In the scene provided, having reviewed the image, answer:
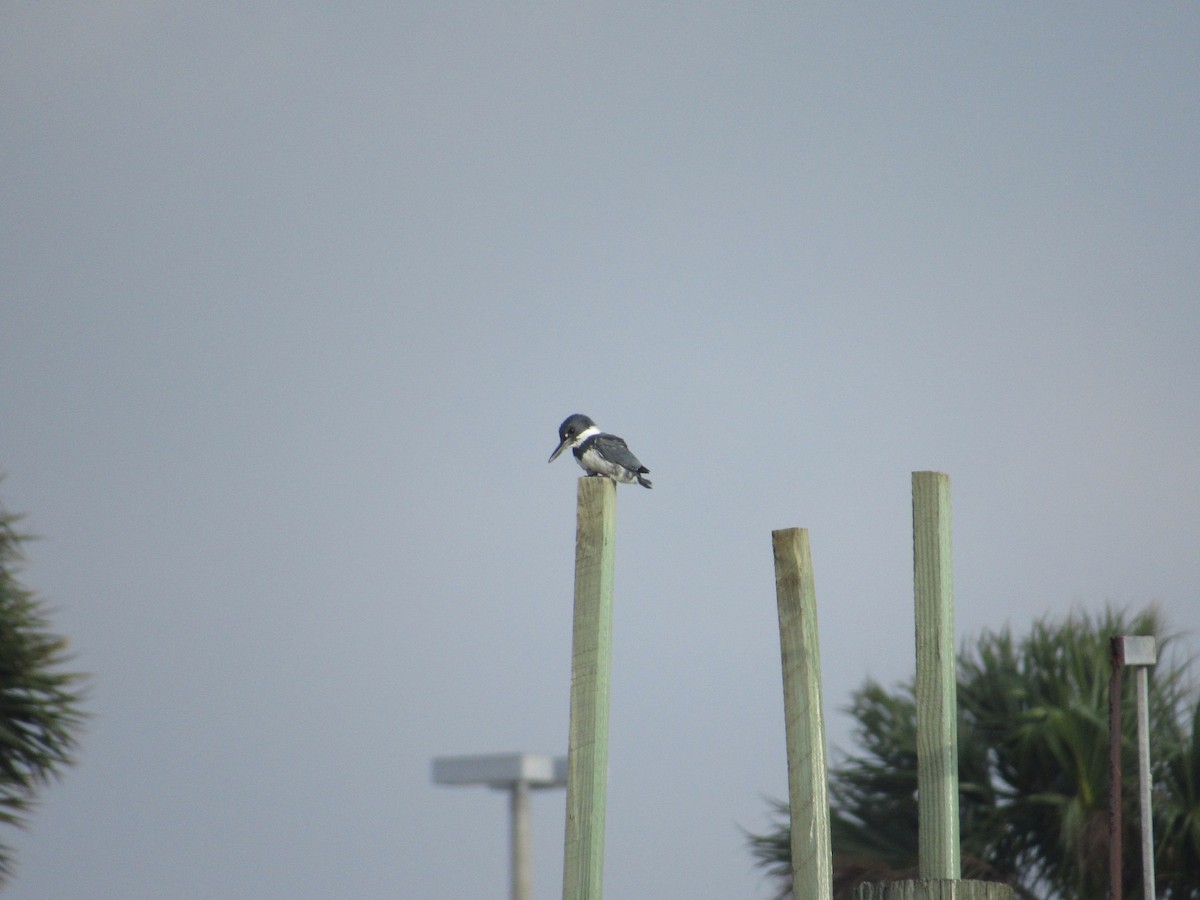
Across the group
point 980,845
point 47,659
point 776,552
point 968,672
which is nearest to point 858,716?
point 968,672

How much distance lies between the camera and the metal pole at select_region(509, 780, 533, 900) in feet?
48.2

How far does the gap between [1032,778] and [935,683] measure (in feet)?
42.2

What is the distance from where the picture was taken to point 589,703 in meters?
4.79

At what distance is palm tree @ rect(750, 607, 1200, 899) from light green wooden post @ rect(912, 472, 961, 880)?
11.2m

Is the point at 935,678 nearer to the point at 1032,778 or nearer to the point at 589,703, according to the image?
the point at 589,703

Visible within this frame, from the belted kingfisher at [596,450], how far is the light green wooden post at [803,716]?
3.56 m

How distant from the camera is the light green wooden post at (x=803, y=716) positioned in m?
4.81

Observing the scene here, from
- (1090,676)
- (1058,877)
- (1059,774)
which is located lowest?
(1058,877)

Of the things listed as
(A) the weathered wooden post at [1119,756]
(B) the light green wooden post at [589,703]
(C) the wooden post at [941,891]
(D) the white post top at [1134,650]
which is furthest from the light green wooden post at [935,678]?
(D) the white post top at [1134,650]

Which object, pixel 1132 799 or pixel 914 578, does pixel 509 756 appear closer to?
pixel 1132 799

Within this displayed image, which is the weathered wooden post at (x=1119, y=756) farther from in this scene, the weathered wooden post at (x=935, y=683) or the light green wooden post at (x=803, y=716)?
the light green wooden post at (x=803, y=716)

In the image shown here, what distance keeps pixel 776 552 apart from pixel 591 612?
2.22 ft

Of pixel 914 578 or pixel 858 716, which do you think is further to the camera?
pixel 858 716

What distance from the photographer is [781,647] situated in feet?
16.4
